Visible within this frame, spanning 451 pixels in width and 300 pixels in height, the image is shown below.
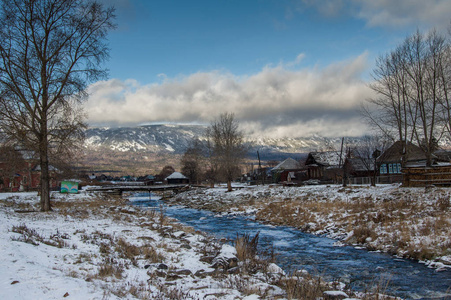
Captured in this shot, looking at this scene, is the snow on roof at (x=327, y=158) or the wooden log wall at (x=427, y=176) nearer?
the wooden log wall at (x=427, y=176)

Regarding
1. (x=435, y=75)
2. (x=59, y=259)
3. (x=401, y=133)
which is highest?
(x=435, y=75)

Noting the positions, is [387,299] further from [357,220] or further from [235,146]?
[235,146]

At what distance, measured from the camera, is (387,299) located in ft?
22.8

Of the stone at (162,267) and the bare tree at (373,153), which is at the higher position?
the bare tree at (373,153)

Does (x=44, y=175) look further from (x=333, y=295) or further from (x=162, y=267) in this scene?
(x=333, y=295)

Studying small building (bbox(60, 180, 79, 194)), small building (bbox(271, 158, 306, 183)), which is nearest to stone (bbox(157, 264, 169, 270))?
small building (bbox(60, 180, 79, 194))

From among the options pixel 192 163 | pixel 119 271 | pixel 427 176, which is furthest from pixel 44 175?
pixel 192 163

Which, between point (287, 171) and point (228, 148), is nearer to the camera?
point (228, 148)

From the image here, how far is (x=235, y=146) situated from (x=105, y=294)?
50245 millimetres

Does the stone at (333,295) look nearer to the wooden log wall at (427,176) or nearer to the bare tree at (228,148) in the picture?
the wooden log wall at (427,176)

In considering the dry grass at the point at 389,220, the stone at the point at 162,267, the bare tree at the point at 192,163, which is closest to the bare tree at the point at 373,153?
the dry grass at the point at 389,220

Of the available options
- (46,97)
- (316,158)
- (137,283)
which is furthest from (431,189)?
(316,158)

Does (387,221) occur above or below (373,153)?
below

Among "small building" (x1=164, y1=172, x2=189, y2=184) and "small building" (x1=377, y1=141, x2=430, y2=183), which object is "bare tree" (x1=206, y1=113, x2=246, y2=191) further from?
"small building" (x1=164, y1=172, x2=189, y2=184)
